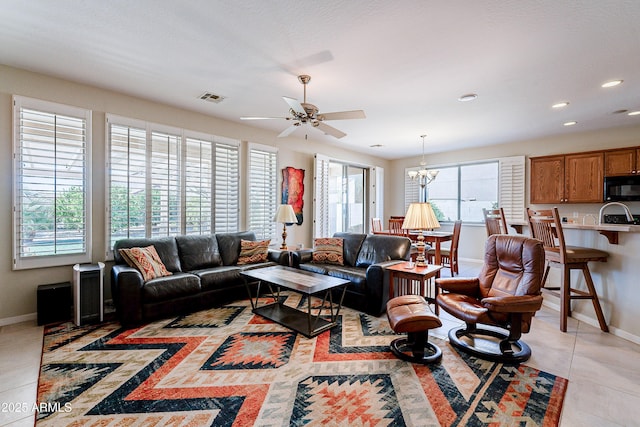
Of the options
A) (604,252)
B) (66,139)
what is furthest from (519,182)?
(66,139)

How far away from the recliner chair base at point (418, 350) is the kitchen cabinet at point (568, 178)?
4.95 metres

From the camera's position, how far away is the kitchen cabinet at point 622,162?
16.1 feet

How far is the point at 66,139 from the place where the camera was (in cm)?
349

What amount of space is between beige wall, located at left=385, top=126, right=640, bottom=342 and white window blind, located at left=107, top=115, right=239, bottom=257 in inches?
194

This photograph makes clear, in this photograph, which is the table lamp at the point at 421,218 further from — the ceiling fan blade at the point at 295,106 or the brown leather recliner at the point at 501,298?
the ceiling fan blade at the point at 295,106

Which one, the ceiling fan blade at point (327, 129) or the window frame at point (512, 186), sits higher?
the ceiling fan blade at point (327, 129)

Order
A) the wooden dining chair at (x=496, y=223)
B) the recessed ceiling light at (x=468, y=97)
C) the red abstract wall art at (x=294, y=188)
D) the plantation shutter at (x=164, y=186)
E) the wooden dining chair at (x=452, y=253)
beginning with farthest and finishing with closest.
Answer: the red abstract wall art at (x=294, y=188) → the wooden dining chair at (x=452, y=253) → the wooden dining chair at (x=496, y=223) → the plantation shutter at (x=164, y=186) → the recessed ceiling light at (x=468, y=97)

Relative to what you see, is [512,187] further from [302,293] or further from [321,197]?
[302,293]

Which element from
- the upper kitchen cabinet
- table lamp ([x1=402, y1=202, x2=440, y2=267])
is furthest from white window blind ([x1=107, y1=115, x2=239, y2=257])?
the upper kitchen cabinet

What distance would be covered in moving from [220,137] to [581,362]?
5247mm

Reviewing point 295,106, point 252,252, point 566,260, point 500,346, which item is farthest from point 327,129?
point 566,260

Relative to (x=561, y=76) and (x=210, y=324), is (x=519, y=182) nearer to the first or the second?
(x=561, y=76)

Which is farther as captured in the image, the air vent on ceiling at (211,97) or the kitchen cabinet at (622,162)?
the kitchen cabinet at (622,162)

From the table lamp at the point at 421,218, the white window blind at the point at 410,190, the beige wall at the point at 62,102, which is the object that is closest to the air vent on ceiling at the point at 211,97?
the beige wall at the point at 62,102
